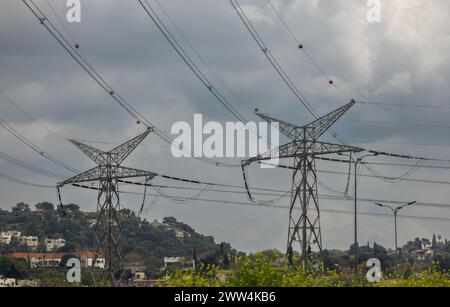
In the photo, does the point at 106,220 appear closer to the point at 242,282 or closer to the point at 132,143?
the point at 132,143

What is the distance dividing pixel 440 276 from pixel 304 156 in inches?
1111

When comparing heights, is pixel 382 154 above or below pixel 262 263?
above

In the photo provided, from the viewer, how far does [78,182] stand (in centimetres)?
12688

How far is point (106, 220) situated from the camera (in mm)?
127812
